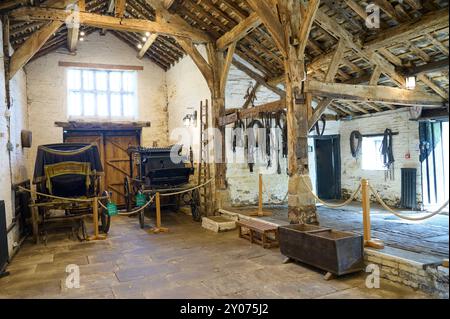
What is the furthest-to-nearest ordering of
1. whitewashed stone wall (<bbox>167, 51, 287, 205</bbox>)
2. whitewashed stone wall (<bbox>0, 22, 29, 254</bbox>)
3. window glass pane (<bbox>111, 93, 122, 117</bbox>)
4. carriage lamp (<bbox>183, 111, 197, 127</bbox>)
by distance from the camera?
1. window glass pane (<bbox>111, 93, 122, 117</bbox>)
2. carriage lamp (<bbox>183, 111, 197, 127</bbox>)
3. whitewashed stone wall (<bbox>167, 51, 287, 205</bbox>)
4. whitewashed stone wall (<bbox>0, 22, 29, 254</bbox>)

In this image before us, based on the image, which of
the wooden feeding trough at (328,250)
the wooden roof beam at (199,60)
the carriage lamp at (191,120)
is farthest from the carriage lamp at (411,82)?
the carriage lamp at (191,120)

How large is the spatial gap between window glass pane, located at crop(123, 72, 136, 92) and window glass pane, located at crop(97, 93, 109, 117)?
68cm

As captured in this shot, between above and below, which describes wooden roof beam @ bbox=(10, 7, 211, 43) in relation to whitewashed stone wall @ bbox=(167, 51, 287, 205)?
above

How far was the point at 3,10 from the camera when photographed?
561 centimetres

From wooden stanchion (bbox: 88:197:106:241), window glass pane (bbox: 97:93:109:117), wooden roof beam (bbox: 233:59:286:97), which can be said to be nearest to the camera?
wooden stanchion (bbox: 88:197:106:241)

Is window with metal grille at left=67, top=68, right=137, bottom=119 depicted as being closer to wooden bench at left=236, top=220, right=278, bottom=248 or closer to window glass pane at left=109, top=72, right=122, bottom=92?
window glass pane at left=109, top=72, right=122, bottom=92

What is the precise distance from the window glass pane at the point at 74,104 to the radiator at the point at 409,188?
8910 mm

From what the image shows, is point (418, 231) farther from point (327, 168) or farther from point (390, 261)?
point (327, 168)

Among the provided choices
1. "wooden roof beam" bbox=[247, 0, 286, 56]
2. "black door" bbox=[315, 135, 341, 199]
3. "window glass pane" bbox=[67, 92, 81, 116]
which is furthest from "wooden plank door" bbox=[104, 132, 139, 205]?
"wooden roof beam" bbox=[247, 0, 286, 56]

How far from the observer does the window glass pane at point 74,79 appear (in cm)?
981

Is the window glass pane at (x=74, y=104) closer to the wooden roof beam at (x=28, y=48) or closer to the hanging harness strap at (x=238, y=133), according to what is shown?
the wooden roof beam at (x=28, y=48)

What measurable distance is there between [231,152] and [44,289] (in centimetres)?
497

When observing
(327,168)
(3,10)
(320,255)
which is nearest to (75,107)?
(3,10)

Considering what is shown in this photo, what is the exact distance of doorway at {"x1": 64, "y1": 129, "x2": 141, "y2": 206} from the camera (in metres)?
10.2
